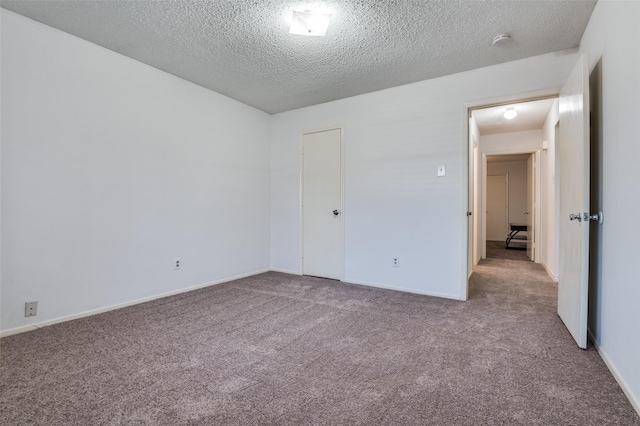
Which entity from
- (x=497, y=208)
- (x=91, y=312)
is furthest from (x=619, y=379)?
(x=497, y=208)

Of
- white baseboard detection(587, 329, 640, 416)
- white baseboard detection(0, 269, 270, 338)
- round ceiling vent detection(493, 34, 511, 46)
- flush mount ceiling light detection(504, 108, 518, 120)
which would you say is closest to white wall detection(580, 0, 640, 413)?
white baseboard detection(587, 329, 640, 416)

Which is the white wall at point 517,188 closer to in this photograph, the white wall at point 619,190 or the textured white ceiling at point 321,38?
the textured white ceiling at point 321,38

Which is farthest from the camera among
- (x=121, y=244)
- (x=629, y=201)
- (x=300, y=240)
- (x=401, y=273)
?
(x=300, y=240)

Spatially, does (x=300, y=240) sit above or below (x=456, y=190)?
below

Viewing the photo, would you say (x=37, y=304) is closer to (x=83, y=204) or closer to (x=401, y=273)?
(x=83, y=204)

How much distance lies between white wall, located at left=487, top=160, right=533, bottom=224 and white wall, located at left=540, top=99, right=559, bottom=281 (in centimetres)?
378

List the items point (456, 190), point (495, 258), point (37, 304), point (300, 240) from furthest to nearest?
point (495, 258)
point (300, 240)
point (456, 190)
point (37, 304)

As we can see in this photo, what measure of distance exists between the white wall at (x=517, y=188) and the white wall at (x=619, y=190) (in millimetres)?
7612

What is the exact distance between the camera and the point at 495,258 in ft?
19.8

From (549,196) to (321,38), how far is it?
13.8 feet

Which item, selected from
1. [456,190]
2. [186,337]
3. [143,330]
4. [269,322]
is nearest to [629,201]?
[456,190]

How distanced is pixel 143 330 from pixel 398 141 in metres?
3.17

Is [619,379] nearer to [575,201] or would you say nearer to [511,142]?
[575,201]

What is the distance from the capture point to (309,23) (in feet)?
7.50
